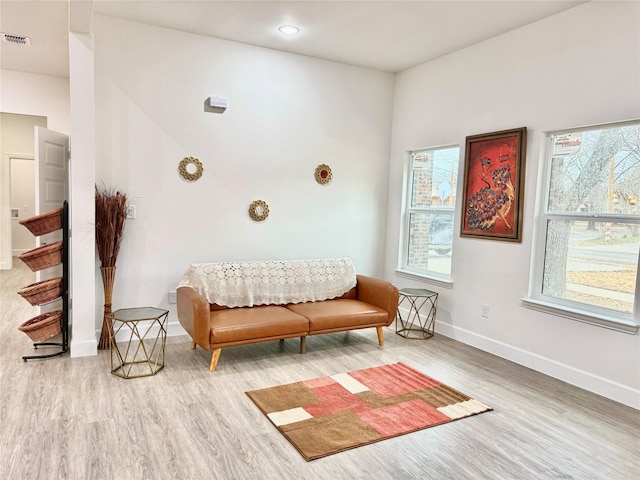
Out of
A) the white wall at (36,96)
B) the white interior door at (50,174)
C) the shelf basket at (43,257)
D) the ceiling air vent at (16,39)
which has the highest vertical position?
the ceiling air vent at (16,39)

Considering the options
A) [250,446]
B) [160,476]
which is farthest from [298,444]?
[160,476]

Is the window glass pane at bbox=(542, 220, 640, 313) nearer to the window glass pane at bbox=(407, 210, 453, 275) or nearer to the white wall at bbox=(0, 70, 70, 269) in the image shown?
the window glass pane at bbox=(407, 210, 453, 275)

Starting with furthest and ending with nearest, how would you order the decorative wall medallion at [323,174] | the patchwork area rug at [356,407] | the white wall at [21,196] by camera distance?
the white wall at [21,196], the decorative wall medallion at [323,174], the patchwork area rug at [356,407]

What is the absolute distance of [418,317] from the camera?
15.8 feet

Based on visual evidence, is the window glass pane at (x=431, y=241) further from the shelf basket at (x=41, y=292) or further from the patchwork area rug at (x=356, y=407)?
the shelf basket at (x=41, y=292)

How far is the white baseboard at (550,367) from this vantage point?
314 centimetres

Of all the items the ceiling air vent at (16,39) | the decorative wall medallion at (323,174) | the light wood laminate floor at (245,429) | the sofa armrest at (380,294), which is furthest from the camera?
the decorative wall medallion at (323,174)

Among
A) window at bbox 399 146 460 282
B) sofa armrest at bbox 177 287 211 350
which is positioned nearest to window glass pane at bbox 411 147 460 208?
window at bbox 399 146 460 282

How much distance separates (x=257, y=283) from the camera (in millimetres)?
4145

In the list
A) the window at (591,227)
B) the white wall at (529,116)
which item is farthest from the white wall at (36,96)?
the window at (591,227)

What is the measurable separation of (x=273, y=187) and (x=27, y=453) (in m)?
3.09

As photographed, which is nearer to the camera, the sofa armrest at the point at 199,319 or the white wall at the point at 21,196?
the sofa armrest at the point at 199,319

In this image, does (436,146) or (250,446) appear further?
(436,146)

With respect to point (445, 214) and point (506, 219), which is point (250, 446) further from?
point (445, 214)
